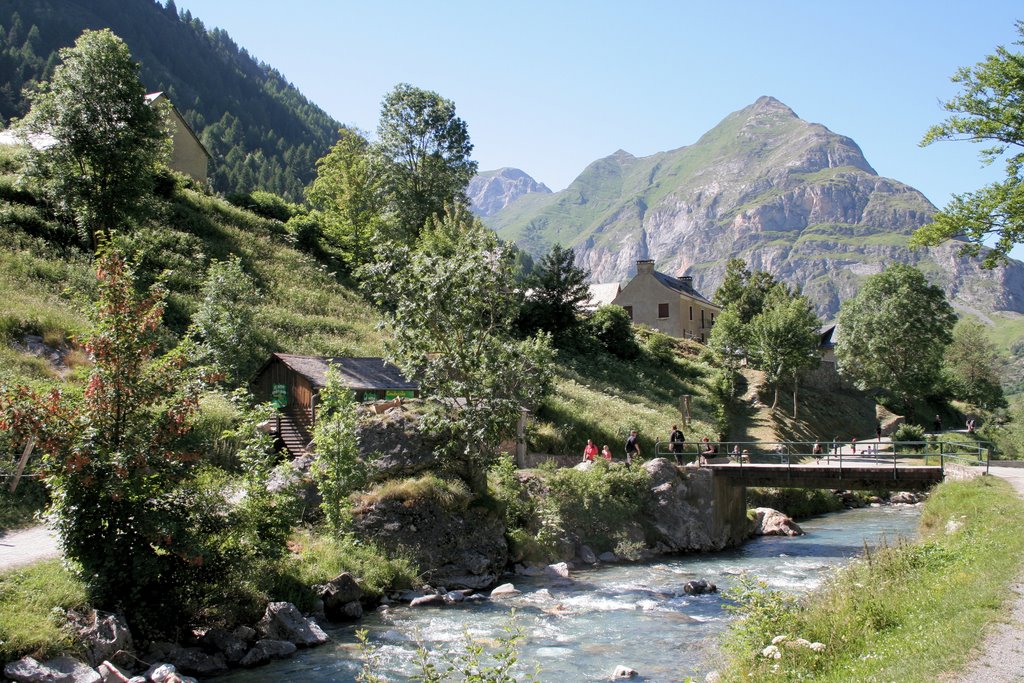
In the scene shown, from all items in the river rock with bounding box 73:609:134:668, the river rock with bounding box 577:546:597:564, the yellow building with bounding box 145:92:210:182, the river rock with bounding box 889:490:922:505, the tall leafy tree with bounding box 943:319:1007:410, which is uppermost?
the yellow building with bounding box 145:92:210:182

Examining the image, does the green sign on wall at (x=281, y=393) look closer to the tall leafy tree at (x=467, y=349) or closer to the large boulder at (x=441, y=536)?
the tall leafy tree at (x=467, y=349)

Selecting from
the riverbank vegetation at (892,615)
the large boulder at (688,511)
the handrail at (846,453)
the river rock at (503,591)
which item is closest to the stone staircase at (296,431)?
the river rock at (503,591)

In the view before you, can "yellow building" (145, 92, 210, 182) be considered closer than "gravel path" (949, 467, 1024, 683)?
No

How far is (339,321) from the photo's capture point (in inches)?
1993

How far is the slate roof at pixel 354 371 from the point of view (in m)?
30.8

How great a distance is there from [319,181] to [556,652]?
6584cm

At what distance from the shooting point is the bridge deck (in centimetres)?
2925

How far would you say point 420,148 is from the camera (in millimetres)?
63688

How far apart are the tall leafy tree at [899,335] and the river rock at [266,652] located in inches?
2378

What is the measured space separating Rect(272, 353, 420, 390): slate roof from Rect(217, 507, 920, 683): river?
11.5 meters

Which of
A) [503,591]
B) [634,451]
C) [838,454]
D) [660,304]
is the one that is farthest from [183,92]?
[503,591]

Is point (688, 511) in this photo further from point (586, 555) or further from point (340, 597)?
point (340, 597)

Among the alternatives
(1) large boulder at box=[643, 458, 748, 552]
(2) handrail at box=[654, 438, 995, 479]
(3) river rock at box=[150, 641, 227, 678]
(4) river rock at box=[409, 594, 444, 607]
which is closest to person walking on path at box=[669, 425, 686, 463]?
(2) handrail at box=[654, 438, 995, 479]

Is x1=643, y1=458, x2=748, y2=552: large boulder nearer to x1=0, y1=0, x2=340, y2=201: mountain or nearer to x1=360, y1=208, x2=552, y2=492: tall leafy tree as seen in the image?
x1=360, y1=208, x2=552, y2=492: tall leafy tree
